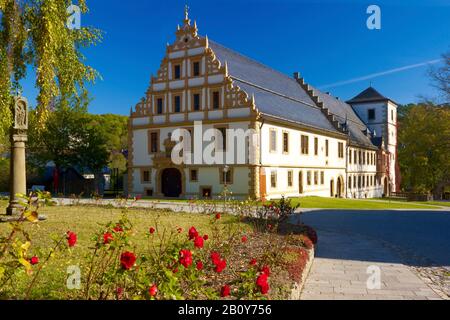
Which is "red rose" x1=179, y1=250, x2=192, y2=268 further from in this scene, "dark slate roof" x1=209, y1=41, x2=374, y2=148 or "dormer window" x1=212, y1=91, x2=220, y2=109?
"dormer window" x1=212, y1=91, x2=220, y2=109

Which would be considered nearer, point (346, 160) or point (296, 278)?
point (296, 278)

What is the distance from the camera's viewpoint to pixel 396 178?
64625 millimetres

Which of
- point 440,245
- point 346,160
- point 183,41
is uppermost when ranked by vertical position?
point 183,41

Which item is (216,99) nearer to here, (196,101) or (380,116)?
(196,101)

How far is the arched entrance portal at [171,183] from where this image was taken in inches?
1299

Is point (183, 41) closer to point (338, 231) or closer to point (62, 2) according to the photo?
point (62, 2)

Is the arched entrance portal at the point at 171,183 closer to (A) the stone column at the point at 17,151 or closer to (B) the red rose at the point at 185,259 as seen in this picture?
(A) the stone column at the point at 17,151

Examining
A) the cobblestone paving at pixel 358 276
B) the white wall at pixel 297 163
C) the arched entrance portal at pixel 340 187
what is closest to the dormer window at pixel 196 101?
the white wall at pixel 297 163

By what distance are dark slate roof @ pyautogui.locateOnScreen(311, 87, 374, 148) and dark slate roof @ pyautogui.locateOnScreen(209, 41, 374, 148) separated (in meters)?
0.09

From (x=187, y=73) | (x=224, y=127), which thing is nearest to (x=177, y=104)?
(x=187, y=73)

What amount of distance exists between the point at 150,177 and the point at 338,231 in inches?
866

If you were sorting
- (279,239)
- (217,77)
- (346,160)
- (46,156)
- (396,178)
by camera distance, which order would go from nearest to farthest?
(279,239) → (217,77) → (46,156) → (346,160) → (396,178)

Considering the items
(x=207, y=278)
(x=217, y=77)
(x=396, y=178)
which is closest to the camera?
(x=207, y=278)

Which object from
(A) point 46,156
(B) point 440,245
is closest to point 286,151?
(B) point 440,245
